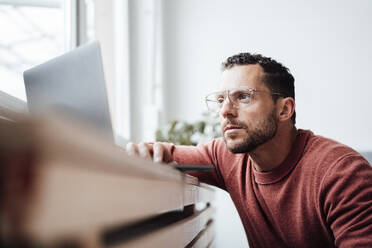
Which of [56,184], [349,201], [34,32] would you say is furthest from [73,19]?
[56,184]

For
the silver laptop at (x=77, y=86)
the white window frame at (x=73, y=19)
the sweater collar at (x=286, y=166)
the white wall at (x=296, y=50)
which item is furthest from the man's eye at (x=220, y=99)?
the white wall at (x=296, y=50)

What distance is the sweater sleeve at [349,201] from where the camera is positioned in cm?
87

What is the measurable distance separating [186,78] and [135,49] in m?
1.04

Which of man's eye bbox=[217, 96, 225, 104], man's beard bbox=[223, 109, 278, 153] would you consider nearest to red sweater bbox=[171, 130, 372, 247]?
man's beard bbox=[223, 109, 278, 153]

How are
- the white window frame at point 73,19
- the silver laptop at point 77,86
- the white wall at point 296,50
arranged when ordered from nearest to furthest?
the silver laptop at point 77,86 < the white window frame at point 73,19 < the white wall at point 296,50

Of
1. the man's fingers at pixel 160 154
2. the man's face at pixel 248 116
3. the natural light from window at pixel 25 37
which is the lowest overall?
the man's fingers at pixel 160 154

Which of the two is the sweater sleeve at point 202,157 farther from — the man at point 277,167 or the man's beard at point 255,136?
the man's beard at point 255,136

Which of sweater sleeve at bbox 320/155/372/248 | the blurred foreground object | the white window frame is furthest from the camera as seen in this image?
the white window frame

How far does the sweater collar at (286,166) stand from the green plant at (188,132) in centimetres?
122

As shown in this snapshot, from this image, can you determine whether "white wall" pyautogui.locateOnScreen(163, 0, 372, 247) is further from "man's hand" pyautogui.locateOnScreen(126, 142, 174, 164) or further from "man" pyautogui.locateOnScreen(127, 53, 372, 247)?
"man's hand" pyautogui.locateOnScreen(126, 142, 174, 164)

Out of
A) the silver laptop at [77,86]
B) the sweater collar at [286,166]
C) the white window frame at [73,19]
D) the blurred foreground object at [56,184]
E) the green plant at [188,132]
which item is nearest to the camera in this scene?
the blurred foreground object at [56,184]

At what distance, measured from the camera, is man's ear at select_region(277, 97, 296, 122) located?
1.35 metres

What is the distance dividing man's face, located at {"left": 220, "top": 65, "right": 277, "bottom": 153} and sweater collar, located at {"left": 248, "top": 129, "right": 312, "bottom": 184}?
0.09 m

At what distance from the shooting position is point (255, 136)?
1232 millimetres
